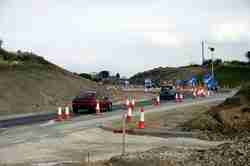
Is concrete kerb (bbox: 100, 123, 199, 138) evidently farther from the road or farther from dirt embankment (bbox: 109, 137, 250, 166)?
dirt embankment (bbox: 109, 137, 250, 166)

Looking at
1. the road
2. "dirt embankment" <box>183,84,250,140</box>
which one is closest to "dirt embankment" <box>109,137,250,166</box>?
the road

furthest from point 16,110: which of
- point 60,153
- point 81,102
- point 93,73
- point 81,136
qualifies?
point 93,73

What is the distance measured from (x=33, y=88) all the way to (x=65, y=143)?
3232cm

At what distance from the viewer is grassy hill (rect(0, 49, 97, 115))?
43.5 meters

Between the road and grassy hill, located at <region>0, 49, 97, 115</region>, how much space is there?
56.3 ft

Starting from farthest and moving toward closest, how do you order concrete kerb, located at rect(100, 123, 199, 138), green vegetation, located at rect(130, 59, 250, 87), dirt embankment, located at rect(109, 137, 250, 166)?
1. green vegetation, located at rect(130, 59, 250, 87)
2. concrete kerb, located at rect(100, 123, 199, 138)
3. dirt embankment, located at rect(109, 137, 250, 166)

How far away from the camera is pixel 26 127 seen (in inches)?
982

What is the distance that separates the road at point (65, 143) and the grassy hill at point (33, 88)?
17146mm

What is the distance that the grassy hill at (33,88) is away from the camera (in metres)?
43.5

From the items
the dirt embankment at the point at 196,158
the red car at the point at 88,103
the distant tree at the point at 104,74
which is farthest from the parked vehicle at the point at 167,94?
the distant tree at the point at 104,74

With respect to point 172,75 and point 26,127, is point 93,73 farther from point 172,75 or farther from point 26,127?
point 26,127

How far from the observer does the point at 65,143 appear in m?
18.2

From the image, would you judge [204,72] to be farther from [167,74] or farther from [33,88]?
[33,88]

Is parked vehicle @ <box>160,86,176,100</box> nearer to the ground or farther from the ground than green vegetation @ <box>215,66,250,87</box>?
nearer to the ground
